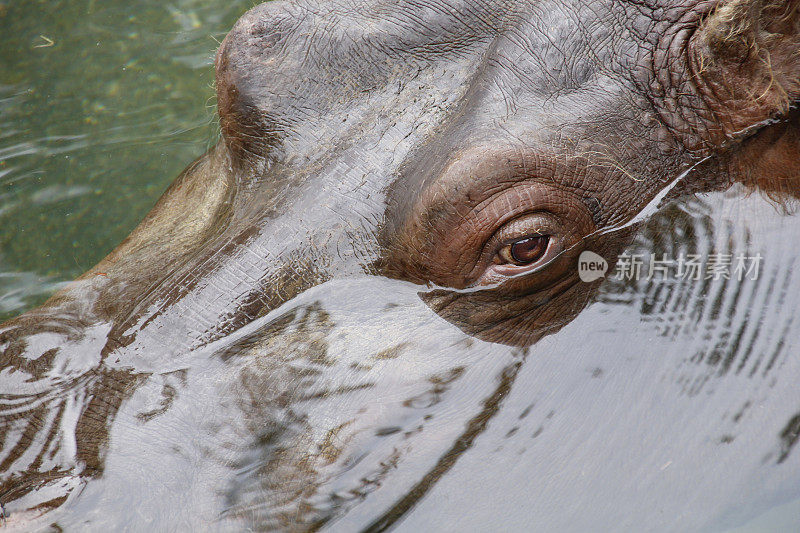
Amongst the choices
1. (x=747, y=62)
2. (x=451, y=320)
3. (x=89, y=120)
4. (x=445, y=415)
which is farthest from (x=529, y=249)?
(x=89, y=120)

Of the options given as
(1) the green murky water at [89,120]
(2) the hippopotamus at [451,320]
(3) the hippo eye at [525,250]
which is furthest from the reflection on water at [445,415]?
→ (1) the green murky water at [89,120]

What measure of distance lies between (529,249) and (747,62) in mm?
1119

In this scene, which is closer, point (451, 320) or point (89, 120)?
point (451, 320)

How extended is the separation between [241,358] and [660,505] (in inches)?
74.9

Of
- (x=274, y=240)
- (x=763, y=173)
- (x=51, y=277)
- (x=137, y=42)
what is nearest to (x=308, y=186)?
(x=274, y=240)

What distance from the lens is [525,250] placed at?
10.3 ft

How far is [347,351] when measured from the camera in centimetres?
319

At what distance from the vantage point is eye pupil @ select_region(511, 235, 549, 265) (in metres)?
3.11

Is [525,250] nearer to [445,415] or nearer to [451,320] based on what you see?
[451,320]

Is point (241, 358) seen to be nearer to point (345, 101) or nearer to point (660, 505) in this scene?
point (345, 101)

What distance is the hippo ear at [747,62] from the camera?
2.92 meters

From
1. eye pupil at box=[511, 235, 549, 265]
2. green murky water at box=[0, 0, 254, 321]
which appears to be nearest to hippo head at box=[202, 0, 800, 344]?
eye pupil at box=[511, 235, 549, 265]
